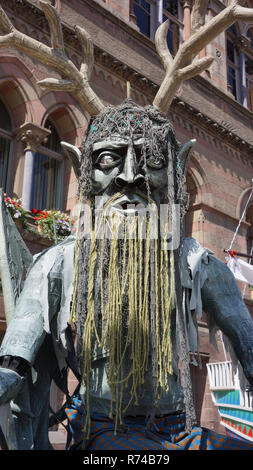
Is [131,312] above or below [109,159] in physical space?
below

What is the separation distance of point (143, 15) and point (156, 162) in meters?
11.3

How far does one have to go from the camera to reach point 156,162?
266cm

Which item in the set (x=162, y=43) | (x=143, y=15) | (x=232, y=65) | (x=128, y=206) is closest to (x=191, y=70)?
(x=162, y=43)

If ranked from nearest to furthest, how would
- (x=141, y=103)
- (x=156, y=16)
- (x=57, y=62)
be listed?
(x=57, y=62)
(x=141, y=103)
(x=156, y=16)

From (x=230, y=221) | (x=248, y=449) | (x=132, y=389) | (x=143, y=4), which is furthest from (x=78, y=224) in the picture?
(x=143, y=4)

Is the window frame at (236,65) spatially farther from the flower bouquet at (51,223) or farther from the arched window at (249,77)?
the flower bouquet at (51,223)

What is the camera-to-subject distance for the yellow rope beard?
7.77 ft

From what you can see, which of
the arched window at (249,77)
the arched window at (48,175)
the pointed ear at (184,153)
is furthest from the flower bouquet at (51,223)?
the arched window at (249,77)

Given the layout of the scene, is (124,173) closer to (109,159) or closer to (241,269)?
(109,159)

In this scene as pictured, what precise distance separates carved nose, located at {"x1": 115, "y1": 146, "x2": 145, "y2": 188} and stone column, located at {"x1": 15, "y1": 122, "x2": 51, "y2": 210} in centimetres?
597

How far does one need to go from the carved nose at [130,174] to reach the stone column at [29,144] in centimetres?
597

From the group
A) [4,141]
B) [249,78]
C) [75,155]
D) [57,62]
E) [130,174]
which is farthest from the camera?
[249,78]

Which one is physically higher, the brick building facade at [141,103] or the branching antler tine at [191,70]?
the brick building facade at [141,103]

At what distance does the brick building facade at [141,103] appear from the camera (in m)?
8.74
